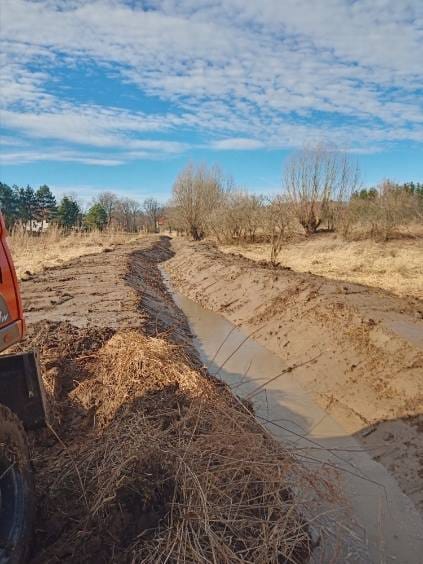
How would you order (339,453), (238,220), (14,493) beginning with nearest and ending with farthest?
(14,493) < (339,453) < (238,220)

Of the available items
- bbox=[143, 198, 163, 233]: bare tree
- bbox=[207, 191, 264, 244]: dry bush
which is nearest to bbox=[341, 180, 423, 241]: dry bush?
bbox=[207, 191, 264, 244]: dry bush

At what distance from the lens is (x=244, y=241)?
33969 mm

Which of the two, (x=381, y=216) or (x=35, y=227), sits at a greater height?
(x=381, y=216)

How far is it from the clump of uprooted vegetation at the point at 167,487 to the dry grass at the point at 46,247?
1353 centimetres

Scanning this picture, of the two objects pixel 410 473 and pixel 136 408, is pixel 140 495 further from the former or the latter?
pixel 410 473

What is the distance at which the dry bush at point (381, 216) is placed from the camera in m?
25.6

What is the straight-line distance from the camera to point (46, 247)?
27969 mm

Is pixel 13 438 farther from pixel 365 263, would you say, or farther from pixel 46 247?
pixel 46 247

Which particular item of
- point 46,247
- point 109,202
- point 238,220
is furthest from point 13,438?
point 109,202

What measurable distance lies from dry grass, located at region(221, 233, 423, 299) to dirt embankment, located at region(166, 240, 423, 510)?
147 centimetres

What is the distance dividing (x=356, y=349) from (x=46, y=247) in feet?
77.9

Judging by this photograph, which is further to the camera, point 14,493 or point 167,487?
point 167,487

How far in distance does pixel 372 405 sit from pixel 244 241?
27731 millimetres

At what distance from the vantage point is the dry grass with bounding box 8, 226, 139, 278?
68.0 ft
